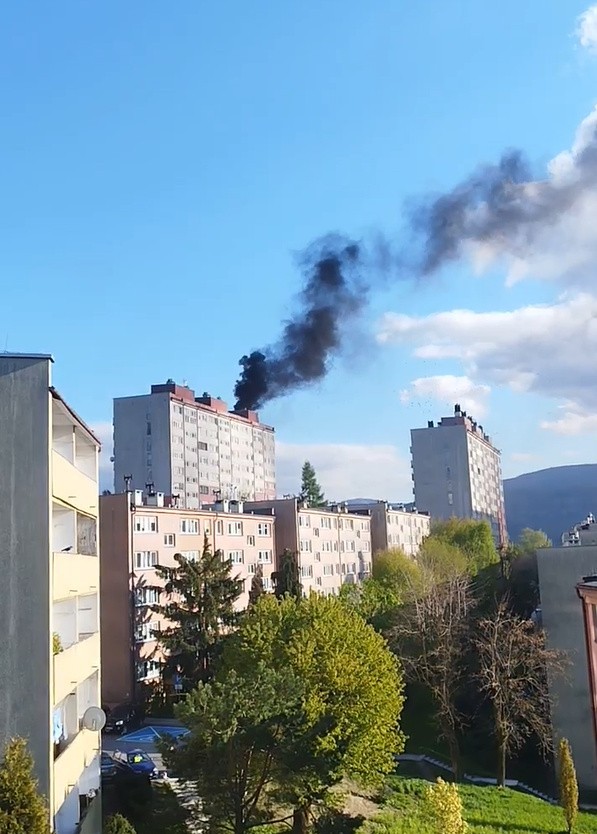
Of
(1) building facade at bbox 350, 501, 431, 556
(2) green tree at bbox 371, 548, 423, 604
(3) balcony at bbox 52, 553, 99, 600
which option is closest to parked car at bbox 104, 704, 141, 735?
(3) balcony at bbox 52, 553, 99, 600

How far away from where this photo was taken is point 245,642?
25219 mm

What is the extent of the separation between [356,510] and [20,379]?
64724 mm

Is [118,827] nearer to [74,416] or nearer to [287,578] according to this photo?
[74,416]

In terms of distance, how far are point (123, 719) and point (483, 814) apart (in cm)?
1945

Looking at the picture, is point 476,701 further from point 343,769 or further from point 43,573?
point 43,573

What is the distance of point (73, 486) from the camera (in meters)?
19.8

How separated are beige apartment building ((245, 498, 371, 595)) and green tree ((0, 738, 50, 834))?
4521cm

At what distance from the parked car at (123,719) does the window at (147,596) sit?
5.12m

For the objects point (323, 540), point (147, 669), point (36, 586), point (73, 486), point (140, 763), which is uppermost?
point (73, 486)

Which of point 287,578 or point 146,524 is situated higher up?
point 146,524

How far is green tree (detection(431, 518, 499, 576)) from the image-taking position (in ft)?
248

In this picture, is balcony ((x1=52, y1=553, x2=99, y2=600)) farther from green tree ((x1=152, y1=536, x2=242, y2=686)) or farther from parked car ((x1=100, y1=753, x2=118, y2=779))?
green tree ((x1=152, y1=536, x2=242, y2=686))

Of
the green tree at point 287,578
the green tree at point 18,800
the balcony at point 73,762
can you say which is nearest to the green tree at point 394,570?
the green tree at point 287,578

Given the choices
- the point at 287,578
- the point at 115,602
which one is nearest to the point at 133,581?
the point at 115,602
